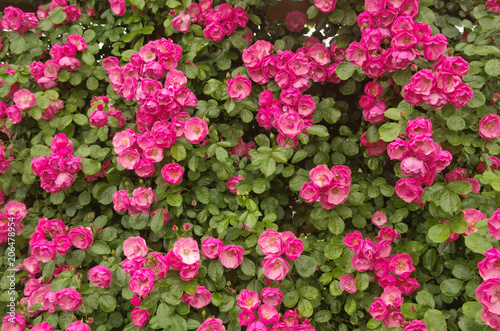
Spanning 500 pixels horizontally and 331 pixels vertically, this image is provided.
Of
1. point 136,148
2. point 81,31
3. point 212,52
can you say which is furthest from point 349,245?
point 81,31

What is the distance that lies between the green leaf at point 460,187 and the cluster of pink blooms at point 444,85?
25 cm

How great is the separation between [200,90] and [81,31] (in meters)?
0.62

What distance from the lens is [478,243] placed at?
1.07 m

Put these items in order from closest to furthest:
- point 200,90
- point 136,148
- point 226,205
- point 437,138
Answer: point 437,138 → point 136,148 → point 226,205 → point 200,90

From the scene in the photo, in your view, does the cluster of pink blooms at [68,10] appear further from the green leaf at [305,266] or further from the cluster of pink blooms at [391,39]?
the green leaf at [305,266]

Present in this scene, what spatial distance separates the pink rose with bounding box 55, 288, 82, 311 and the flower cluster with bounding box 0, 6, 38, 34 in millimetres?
1167

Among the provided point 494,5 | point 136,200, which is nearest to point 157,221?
point 136,200

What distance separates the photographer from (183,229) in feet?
4.81

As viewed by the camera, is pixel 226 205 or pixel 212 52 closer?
pixel 226 205

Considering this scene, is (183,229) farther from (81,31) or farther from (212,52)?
(81,31)

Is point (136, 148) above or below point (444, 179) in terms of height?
above

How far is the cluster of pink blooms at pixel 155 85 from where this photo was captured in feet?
4.43

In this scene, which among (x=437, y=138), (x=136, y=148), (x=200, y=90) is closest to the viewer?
(x=437, y=138)

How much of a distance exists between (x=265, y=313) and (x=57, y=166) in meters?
0.92
